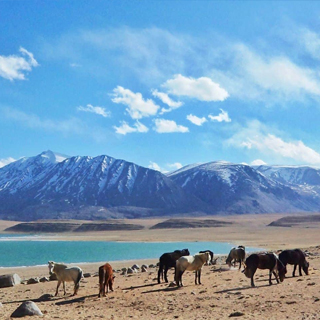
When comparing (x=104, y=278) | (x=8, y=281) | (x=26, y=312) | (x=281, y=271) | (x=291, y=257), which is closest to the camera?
(x=26, y=312)

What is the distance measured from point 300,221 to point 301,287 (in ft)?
524

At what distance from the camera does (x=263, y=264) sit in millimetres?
18703

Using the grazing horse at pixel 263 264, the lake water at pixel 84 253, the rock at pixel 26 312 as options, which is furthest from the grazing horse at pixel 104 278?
the lake water at pixel 84 253

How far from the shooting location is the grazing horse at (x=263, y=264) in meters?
18.3

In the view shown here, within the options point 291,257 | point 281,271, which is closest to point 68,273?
point 281,271

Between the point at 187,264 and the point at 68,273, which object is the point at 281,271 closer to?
the point at 187,264

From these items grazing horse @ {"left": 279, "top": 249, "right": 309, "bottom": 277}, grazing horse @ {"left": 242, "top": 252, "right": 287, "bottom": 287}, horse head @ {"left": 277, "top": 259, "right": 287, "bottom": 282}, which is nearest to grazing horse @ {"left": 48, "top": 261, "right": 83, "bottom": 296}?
grazing horse @ {"left": 242, "top": 252, "right": 287, "bottom": 287}

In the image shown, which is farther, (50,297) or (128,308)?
(50,297)

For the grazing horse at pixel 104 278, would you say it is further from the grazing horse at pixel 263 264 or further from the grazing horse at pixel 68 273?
the grazing horse at pixel 263 264

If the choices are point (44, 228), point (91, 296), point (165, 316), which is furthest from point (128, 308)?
point (44, 228)

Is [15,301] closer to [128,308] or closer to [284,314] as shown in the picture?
[128,308]

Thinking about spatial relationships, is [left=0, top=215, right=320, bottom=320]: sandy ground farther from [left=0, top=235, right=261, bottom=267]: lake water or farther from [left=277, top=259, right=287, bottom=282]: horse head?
[left=0, top=235, right=261, bottom=267]: lake water

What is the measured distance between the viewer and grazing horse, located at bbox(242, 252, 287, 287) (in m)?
18.3

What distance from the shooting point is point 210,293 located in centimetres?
1705
